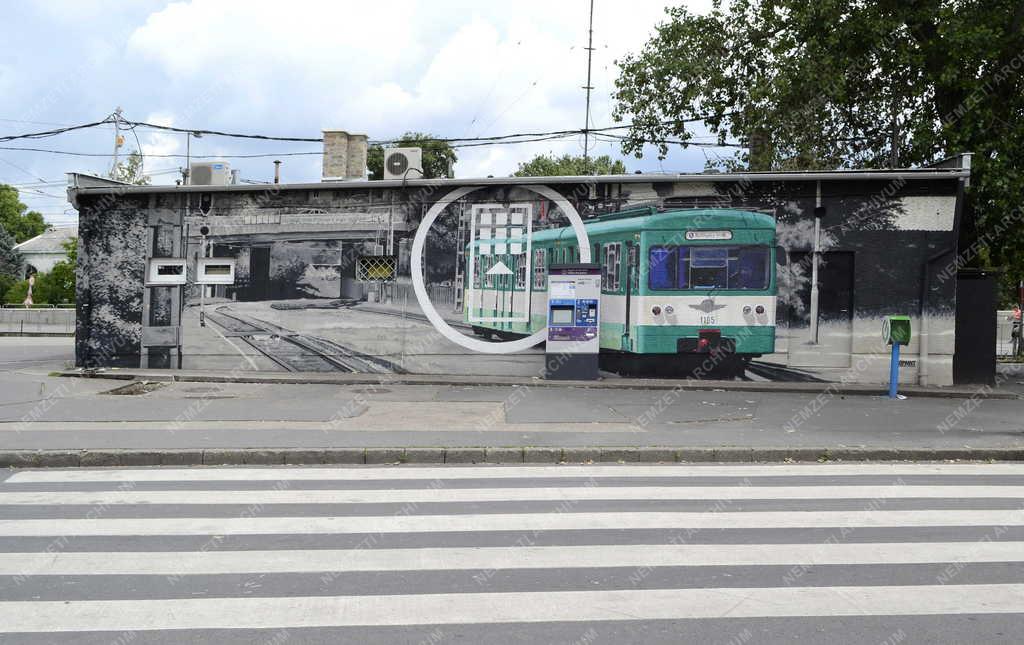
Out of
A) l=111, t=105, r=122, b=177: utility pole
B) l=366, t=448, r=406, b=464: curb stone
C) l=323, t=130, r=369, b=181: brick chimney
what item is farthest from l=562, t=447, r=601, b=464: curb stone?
l=111, t=105, r=122, b=177: utility pole

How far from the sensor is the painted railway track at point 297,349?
17328 millimetres

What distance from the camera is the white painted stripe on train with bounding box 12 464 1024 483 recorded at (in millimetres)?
8641

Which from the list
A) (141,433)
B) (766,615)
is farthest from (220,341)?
(766,615)

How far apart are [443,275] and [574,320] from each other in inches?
114

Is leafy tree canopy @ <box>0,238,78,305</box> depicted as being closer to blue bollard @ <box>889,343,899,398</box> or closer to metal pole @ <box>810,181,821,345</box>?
metal pole @ <box>810,181,821,345</box>

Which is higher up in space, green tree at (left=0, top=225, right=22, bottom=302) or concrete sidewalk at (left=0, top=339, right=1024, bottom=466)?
green tree at (left=0, top=225, right=22, bottom=302)

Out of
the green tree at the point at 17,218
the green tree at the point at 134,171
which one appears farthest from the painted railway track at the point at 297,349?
the green tree at the point at 17,218

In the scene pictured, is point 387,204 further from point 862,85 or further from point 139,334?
point 862,85

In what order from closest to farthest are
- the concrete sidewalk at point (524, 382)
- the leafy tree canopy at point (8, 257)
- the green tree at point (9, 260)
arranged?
the concrete sidewalk at point (524, 382)
the green tree at point (9, 260)
the leafy tree canopy at point (8, 257)

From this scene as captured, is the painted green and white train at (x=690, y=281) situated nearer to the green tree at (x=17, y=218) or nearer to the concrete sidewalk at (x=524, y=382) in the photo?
the concrete sidewalk at (x=524, y=382)

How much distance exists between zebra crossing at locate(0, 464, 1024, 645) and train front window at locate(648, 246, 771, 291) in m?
7.50

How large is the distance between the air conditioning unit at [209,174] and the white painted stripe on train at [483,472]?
9882 mm

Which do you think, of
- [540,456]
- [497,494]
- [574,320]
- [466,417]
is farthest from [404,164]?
[497,494]

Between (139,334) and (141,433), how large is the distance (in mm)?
7861
